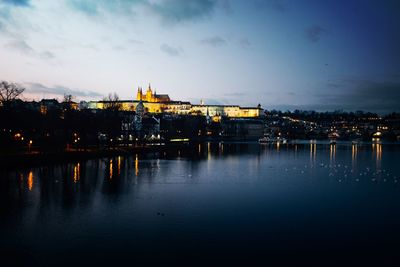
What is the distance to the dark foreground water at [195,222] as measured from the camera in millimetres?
10844

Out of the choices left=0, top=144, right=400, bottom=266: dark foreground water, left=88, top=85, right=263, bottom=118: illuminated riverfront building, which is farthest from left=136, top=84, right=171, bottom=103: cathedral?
left=0, top=144, right=400, bottom=266: dark foreground water

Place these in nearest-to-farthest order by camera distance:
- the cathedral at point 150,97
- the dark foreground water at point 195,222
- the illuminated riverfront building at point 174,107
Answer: the dark foreground water at point 195,222, the illuminated riverfront building at point 174,107, the cathedral at point 150,97

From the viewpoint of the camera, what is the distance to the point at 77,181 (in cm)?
2381

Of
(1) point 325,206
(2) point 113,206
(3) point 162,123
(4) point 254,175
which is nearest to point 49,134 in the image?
(4) point 254,175

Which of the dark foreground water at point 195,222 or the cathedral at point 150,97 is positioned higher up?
the cathedral at point 150,97

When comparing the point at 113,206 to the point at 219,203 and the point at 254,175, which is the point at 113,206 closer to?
the point at 219,203

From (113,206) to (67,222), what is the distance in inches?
117

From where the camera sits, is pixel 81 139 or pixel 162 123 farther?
pixel 162 123

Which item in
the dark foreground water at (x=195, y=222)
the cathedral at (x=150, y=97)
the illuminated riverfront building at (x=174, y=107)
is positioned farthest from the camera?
the cathedral at (x=150, y=97)

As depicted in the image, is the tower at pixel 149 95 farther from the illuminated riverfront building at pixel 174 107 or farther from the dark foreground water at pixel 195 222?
the dark foreground water at pixel 195 222

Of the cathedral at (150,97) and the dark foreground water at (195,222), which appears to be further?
the cathedral at (150,97)

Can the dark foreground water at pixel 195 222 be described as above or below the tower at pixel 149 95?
below

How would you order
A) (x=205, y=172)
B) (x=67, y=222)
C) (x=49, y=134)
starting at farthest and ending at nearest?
(x=49, y=134) < (x=205, y=172) < (x=67, y=222)

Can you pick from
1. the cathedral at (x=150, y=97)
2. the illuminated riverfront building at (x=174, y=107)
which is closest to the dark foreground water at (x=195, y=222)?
the illuminated riverfront building at (x=174, y=107)
